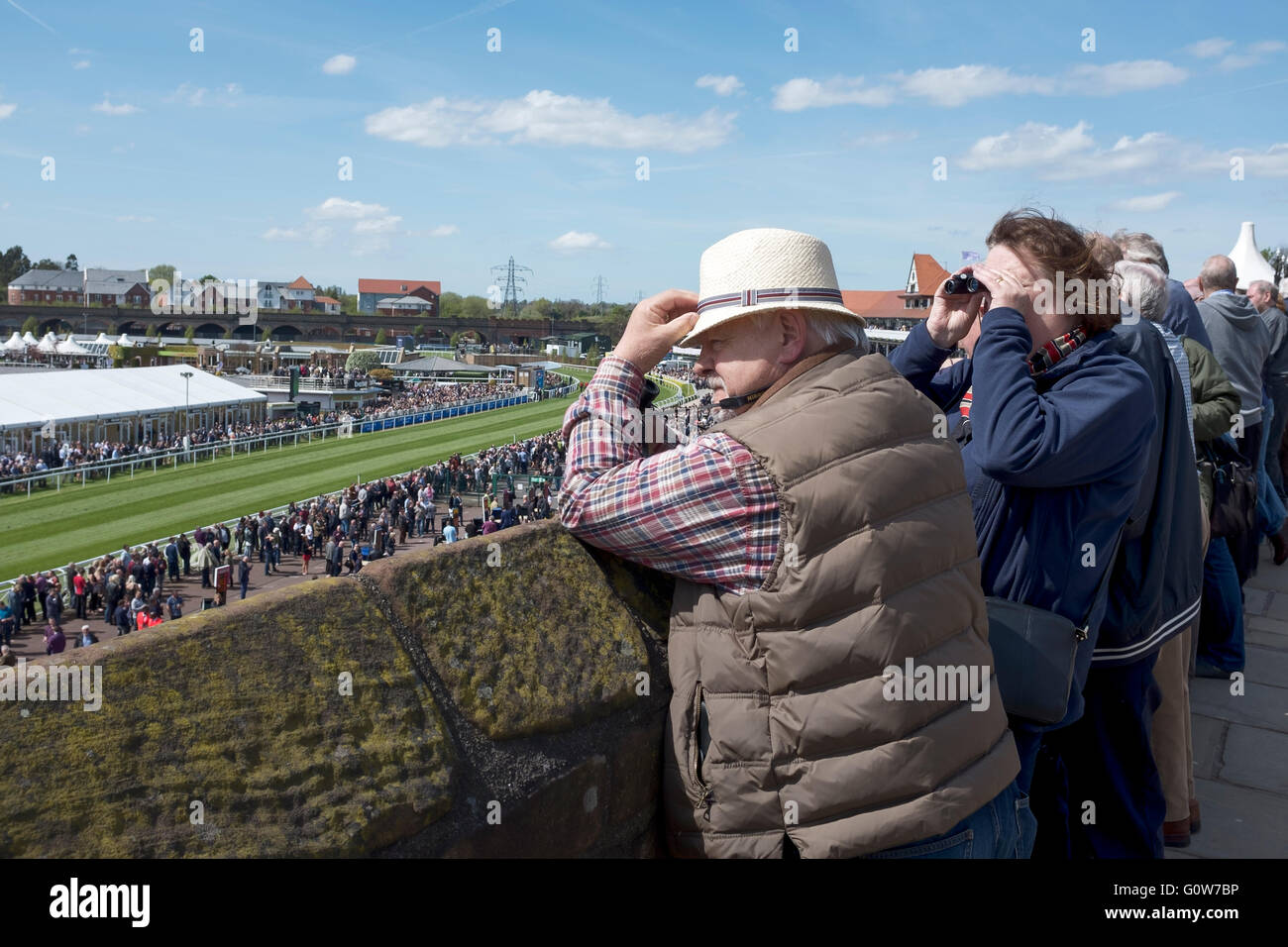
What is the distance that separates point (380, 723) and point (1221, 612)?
482cm

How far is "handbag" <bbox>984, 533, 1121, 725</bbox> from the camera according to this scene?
222 cm

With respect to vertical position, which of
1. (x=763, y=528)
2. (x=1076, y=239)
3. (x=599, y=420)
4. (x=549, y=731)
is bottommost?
(x=549, y=731)

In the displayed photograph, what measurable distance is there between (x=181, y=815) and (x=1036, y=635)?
5.72ft

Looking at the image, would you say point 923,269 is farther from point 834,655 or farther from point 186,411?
point 834,655

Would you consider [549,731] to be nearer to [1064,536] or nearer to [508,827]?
[508,827]

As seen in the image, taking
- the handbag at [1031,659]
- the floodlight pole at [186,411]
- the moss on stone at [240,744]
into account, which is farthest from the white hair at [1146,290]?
the floodlight pole at [186,411]

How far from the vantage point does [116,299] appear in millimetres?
130000

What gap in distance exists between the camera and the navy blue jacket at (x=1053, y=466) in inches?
90.6

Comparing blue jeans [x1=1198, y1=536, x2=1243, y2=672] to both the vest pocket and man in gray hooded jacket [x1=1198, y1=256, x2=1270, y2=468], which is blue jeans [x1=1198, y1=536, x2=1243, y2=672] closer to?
man in gray hooded jacket [x1=1198, y1=256, x2=1270, y2=468]

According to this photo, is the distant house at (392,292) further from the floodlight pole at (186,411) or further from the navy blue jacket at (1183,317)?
the navy blue jacket at (1183,317)

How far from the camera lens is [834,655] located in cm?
164

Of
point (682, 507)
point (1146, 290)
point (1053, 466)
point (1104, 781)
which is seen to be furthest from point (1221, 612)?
point (682, 507)
